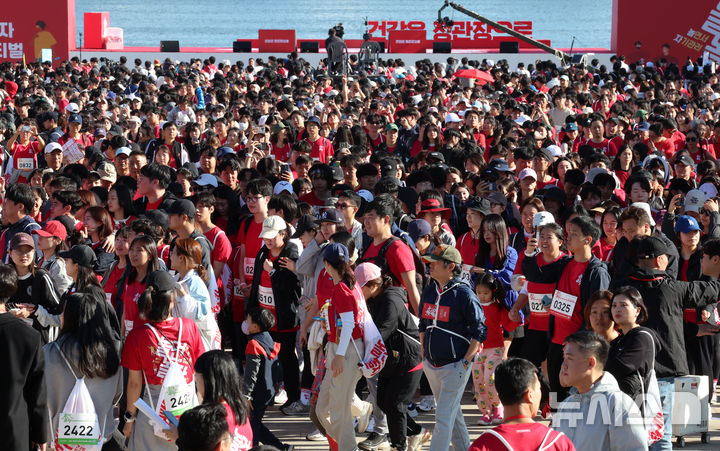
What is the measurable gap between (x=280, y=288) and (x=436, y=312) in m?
1.73

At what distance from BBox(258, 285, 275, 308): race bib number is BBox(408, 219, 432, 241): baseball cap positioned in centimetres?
116

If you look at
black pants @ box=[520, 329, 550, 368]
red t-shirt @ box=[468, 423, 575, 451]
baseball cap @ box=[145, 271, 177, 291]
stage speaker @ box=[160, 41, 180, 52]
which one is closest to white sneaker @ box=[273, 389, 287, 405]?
black pants @ box=[520, 329, 550, 368]

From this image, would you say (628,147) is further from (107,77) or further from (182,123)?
(107,77)

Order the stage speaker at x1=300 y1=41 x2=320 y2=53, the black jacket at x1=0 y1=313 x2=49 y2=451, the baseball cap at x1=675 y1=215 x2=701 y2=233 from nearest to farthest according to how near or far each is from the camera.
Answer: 1. the black jacket at x1=0 y1=313 x2=49 y2=451
2. the baseball cap at x1=675 y1=215 x2=701 y2=233
3. the stage speaker at x1=300 y1=41 x2=320 y2=53

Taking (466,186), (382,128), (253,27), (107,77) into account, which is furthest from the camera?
(253,27)

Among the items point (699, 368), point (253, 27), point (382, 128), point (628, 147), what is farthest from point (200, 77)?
point (253, 27)

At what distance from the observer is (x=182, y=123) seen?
15.3 metres

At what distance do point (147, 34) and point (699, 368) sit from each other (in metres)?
105

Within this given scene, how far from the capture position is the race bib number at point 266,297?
723 cm

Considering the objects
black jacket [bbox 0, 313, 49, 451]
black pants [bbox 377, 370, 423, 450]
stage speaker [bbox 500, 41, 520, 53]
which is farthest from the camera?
stage speaker [bbox 500, 41, 520, 53]

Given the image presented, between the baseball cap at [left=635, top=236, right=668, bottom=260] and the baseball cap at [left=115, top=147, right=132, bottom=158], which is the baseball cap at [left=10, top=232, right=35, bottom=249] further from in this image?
the baseball cap at [left=115, top=147, right=132, bottom=158]

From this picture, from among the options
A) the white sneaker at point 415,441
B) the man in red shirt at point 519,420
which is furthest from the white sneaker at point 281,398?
the man in red shirt at point 519,420

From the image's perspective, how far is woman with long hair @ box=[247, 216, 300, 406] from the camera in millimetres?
7152

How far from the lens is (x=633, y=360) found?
4.79 meters
